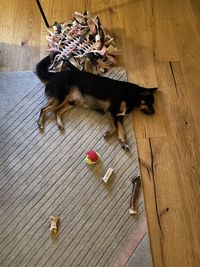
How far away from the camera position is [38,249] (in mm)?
1258

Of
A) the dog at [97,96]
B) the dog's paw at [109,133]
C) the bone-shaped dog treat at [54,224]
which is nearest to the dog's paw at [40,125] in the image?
the dog at [97,96]

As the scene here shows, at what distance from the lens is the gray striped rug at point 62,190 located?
126 cm

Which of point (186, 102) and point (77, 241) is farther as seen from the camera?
point (186, 102)

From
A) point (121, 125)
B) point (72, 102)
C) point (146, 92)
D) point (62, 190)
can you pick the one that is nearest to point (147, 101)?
point (146, 92)

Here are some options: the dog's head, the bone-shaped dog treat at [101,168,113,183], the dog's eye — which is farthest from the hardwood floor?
the dog's eye

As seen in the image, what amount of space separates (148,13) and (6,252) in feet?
5.06

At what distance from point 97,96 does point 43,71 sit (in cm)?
33

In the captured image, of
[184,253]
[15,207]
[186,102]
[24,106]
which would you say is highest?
[24,106]

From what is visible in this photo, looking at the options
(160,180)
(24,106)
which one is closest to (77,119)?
(24,106)

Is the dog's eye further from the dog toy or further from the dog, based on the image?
the dog toy

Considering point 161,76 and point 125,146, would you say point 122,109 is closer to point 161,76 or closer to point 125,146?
point 125,146

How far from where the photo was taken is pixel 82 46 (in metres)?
1.79

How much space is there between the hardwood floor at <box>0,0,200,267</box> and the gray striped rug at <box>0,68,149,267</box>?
0.08 m

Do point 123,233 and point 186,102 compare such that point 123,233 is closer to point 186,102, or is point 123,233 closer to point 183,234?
point 183,234
